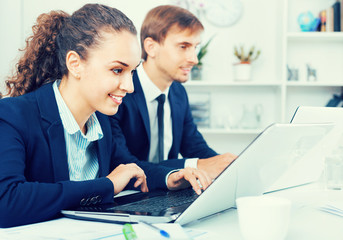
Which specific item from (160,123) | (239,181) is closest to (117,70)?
(239,181)

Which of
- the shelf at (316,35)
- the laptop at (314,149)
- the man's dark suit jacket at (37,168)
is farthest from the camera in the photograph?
the shelf at (316,35)

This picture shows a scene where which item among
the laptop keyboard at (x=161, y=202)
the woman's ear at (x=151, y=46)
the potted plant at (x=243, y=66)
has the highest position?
the woman's ear at (x=151, y=46)

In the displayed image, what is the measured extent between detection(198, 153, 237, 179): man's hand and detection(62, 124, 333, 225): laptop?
1.33 feet

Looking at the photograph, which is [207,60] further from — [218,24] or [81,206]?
[81,206]

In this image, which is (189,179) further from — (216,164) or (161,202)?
(216,164)

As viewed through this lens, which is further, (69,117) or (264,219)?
(69,117)

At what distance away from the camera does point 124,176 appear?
1104mm

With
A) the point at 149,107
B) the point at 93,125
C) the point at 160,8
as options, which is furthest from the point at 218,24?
the point at 93,125

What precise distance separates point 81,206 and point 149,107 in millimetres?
1048

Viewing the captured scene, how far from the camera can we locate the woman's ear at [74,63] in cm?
120

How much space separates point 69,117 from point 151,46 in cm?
109

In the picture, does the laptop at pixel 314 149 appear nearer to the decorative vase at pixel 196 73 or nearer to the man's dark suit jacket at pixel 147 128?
the man's dark suit jacket at pixel 147 128

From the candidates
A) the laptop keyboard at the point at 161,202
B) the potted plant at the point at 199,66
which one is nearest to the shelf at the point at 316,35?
the potted plant at the point at 199,66

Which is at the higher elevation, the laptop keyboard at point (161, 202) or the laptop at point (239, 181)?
the laptop at point (239, 181)
